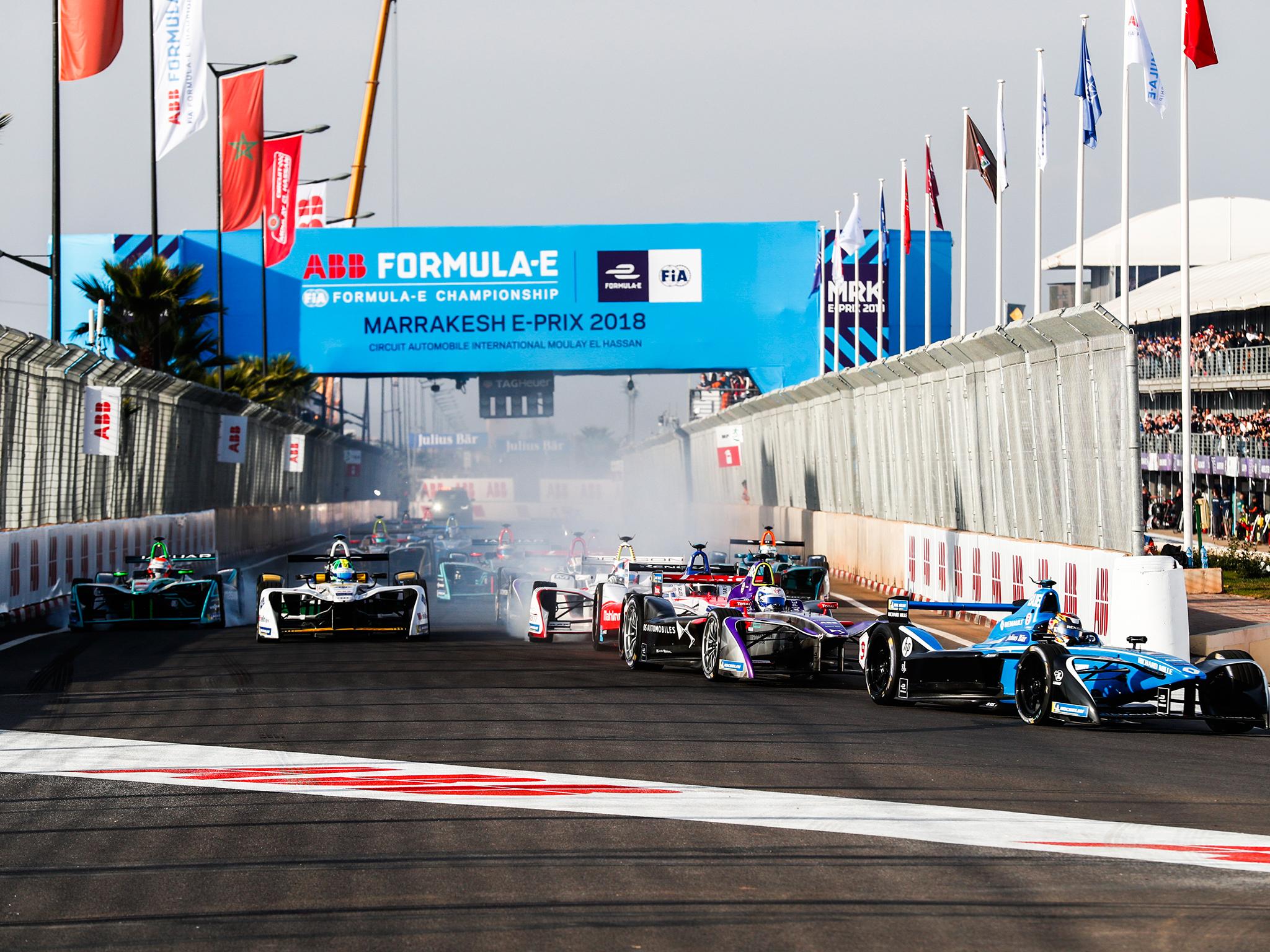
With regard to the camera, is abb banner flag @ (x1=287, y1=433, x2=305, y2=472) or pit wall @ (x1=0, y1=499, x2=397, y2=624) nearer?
pit wall @ (x1=0, y1=499, x2=397, y2=624)

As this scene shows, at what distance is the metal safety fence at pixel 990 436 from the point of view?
16719 millimetres

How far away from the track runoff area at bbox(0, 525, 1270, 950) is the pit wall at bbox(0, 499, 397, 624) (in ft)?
30.3

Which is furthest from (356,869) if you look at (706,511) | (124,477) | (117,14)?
(706,511)

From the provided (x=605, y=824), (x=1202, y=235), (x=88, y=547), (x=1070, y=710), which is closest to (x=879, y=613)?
(x=1070, y=710)

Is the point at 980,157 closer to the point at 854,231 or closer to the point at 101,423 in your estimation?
the point at 854,231

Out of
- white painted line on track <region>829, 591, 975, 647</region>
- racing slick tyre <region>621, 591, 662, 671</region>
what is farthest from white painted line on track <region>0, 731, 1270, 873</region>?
racing slick tyre <region>621, 591, 662, 671</region>

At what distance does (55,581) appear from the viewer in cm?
2430

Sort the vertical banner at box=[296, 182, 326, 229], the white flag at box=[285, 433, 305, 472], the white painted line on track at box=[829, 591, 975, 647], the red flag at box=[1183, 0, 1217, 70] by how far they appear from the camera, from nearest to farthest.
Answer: the white painted line on track at box=[829, 591, 975, 647], the red flag at box=[1183, 0, 1217, 70], the white flag at box=[285, 433, 305, 472], the vertical banner at box=[296, 182, 326, 229]

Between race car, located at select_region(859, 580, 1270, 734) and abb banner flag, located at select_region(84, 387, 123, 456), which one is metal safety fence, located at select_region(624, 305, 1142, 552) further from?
abb banner flag, located at select_region(84, 387, 123, 456)

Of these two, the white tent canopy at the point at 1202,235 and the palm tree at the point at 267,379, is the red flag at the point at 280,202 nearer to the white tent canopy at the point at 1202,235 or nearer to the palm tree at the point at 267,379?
the palm tree at the point at 267,379

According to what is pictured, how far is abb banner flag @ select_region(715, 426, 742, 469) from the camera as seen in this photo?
133 ft

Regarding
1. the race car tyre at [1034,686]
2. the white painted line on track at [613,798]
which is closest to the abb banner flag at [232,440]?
the white painted line on track at [613,798]

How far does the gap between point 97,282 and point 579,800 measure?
31.3 m

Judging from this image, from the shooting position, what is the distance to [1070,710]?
38.2ft
